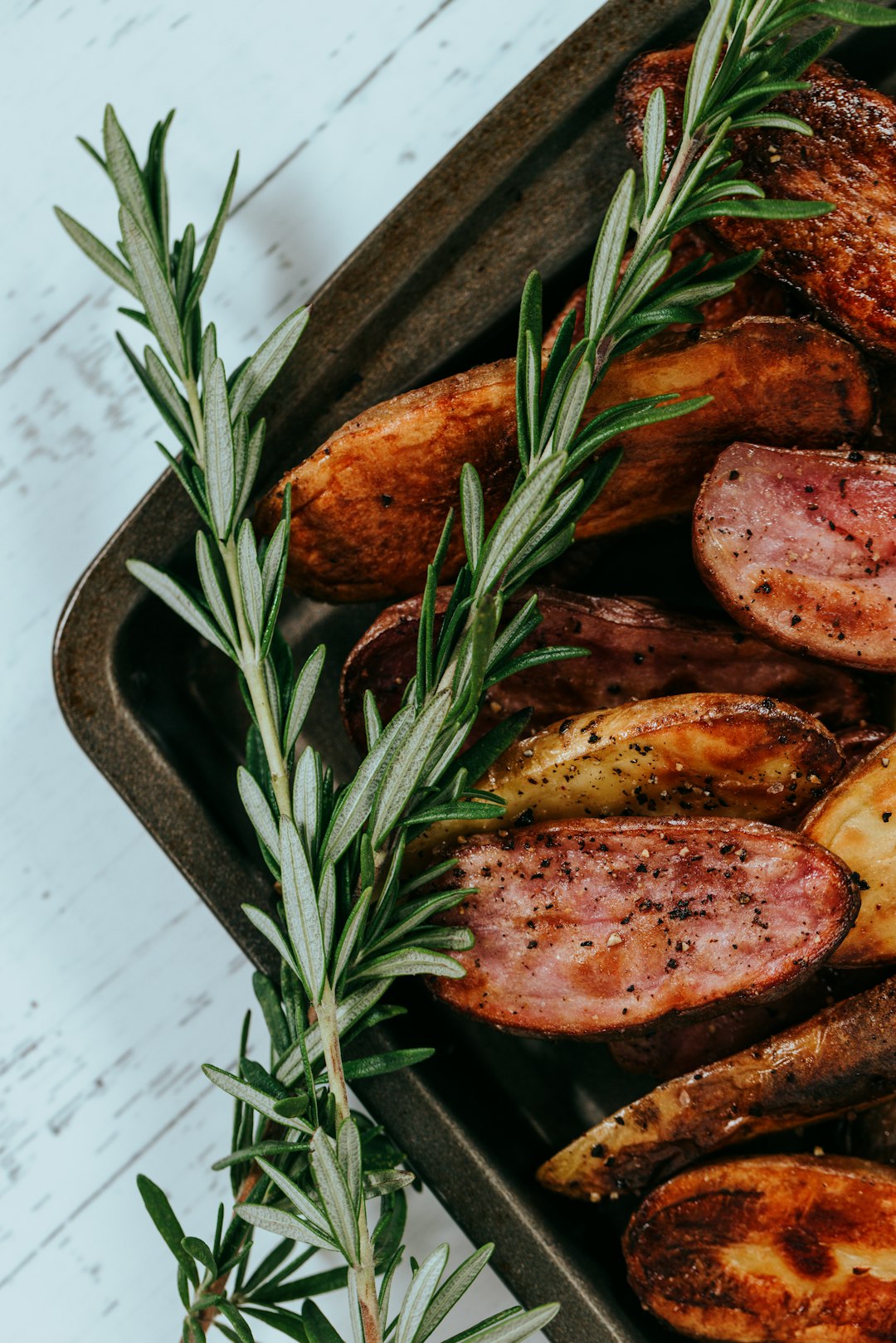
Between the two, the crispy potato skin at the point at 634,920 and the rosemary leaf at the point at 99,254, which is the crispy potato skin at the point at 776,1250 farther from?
the rosemary leaf at the point at 99,254

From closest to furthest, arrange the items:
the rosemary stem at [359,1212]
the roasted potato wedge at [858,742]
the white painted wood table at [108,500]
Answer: the rosemary stem at [359,1212] → the roasted potato wedge at [858,742] → the white painted wood table at [108,500]

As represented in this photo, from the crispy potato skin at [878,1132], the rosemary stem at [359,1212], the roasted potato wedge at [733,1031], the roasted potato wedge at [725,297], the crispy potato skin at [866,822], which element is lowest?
the crispy potato skin at [878,1132]

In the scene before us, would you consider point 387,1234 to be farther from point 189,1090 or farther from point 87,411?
point 87,411

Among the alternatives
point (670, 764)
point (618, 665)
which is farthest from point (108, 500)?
point (670, 764)

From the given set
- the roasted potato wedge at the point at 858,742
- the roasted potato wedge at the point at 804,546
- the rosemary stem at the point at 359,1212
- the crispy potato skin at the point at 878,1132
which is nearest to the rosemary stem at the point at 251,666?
the rosemary stem at the point at 359,1212

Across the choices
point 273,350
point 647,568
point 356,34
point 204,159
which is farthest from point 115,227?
point 647,568

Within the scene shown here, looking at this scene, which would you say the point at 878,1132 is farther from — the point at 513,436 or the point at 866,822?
the point at 513,436
